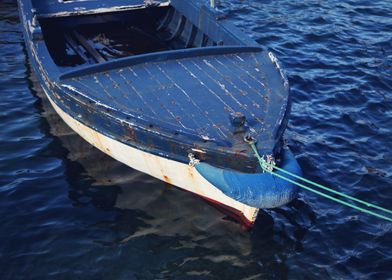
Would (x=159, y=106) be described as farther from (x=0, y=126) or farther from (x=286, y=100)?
(x=0, y=126)

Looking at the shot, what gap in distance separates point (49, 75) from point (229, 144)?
370 centimetres

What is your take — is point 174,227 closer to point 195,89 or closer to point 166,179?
point 166,179

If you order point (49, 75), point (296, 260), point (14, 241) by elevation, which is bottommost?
point (296, 260)

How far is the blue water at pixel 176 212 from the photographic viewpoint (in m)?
7.42

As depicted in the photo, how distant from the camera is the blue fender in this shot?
6969 mm

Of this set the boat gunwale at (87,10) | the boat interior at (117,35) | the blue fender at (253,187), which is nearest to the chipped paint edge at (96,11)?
the boat gunwale at (87,10)

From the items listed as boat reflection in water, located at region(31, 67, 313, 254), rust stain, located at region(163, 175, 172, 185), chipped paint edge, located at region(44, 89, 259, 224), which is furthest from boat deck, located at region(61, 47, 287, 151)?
boat reflection in water, located at region(31, 67, 313, 254)

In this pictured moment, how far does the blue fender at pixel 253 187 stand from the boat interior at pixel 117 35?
4.85m

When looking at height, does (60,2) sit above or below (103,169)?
above

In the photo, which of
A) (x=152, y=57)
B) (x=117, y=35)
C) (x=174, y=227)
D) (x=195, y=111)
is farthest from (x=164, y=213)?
(x=117, y=35)

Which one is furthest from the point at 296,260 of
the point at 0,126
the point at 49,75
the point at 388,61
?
the point at 388,61

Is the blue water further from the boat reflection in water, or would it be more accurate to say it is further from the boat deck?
the boat deck

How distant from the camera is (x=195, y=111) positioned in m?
7.66

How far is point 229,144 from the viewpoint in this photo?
22.9ft
